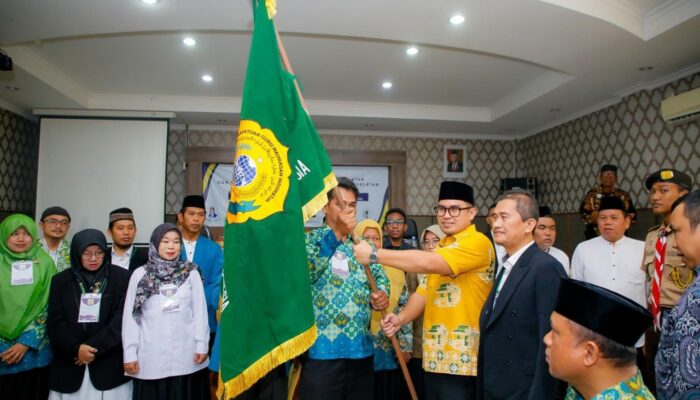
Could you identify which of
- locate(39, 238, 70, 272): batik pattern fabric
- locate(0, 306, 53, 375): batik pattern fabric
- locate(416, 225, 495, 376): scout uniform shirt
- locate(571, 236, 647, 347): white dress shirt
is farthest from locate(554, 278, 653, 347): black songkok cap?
locate(39, 238, 70, 272): batik pattern fabric

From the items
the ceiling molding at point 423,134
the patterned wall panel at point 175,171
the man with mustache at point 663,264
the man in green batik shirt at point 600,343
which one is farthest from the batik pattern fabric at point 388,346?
the patterned wall panel at point 175,171

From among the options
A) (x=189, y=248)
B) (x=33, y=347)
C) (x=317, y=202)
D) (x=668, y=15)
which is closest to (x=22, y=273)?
(x=33, y=347)

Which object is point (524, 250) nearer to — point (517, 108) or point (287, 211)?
point (287, 211)

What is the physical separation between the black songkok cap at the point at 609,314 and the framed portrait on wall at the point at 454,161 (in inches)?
259

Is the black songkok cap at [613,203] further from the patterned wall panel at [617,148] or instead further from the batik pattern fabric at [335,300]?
the batik pattern fabric at [335,300]

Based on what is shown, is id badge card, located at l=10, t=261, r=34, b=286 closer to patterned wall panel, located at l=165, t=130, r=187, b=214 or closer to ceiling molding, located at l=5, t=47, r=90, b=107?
ceiling molding, located at l=5, t=47, r=90, b=107

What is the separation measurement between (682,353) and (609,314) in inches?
17.4

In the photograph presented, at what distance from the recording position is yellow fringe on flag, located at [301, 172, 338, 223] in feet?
6.22

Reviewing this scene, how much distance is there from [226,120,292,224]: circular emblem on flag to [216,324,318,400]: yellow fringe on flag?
48 cm

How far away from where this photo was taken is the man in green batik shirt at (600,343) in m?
1.32

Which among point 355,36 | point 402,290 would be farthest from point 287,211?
point 355,36

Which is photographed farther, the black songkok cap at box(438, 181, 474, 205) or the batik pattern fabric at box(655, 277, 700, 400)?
the black songkok cap at box(438, 181, 474, 205)

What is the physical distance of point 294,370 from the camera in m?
2.23

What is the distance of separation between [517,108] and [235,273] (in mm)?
5552
